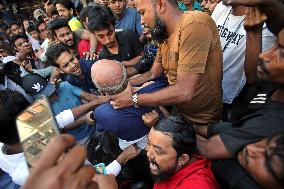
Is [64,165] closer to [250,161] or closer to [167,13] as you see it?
[250,161]

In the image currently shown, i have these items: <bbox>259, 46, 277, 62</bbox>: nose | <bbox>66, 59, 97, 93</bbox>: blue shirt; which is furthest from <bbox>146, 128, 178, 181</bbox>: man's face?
<bbox>66, 59, 97, 93</bbox>: blue shirt

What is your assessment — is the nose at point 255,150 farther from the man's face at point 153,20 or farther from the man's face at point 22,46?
the man's face at point 22,46

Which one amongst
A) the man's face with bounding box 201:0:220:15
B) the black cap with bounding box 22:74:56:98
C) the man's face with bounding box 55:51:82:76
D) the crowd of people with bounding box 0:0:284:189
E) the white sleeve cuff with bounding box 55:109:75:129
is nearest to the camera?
the crowd of people with bounding box 0:0:284:189

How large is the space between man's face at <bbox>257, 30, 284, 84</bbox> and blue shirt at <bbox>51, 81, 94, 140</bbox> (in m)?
1.93

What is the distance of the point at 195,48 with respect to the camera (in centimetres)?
221

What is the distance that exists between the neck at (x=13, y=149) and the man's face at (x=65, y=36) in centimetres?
274

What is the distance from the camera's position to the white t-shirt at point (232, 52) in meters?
2.83

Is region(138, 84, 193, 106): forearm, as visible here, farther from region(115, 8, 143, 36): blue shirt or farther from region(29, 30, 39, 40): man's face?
region(29, 30, 39, 40): man's face

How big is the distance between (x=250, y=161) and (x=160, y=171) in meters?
0.67

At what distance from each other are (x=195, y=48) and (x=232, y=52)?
0.79 metres

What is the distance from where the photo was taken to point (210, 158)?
1872 millimetres

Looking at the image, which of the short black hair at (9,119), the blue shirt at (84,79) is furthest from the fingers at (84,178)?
the blue shirt at (84,79)

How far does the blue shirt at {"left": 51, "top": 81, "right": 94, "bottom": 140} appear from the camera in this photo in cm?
311

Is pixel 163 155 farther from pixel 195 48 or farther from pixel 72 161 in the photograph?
pixel 72 161
